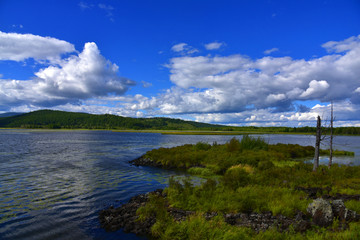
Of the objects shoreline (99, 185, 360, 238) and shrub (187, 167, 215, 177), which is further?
shrub (187, 167, 215, 177)

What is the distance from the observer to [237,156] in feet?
106

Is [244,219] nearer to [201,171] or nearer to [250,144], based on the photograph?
[201,171]

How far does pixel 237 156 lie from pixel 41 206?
84.8 ft

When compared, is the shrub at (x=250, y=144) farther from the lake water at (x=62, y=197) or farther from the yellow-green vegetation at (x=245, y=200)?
the lake water at (x=62, y=197)

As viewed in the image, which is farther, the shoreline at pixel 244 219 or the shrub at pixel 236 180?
the shrub at pixel 236 180

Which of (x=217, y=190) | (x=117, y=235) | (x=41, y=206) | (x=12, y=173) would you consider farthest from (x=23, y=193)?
(x=217, y=190)

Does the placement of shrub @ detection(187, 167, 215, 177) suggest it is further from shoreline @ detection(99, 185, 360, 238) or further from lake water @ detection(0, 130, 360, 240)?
shoreline @ detection(99, 185, 360, 238)

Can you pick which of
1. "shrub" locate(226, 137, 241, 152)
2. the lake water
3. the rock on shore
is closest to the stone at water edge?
the lake water

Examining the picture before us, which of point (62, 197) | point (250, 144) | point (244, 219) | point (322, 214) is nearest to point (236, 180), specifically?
point (244, 219)

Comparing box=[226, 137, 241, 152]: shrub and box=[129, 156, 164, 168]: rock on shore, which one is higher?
box=[226, 137, 241, 152]: shrub

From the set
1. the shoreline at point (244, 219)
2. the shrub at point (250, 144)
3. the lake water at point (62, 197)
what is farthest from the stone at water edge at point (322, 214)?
the shrub at point (250, 144)

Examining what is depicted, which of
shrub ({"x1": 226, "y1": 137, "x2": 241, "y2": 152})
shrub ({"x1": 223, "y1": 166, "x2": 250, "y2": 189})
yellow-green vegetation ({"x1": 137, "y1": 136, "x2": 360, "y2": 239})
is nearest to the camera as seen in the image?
yellow-green vegetation ({"x1": 137, "y1": 136, "x2": 360, "y2": 239})

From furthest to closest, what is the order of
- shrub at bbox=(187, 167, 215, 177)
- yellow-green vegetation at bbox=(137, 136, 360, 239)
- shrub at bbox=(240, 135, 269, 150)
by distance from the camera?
shrub at bbox=(240, 135, 269, 150) < shrub at bbox=(187, 167, 215, 177) < yellow-green vegetation at bbox=(137, 136, 360, 239)

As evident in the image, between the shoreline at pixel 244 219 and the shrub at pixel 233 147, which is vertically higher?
the shrub at pixel 233 147
